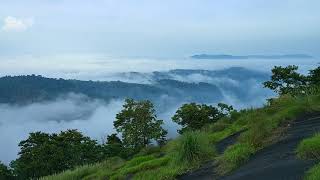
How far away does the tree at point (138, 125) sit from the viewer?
36.3 m

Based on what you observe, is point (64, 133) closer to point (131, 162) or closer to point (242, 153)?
point (131, 162)

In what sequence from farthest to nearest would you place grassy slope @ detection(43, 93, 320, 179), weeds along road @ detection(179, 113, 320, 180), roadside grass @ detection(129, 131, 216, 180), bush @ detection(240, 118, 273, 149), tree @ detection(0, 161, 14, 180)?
tree @ detection(0, 161, 14, 180) → roadside grass @ detection(129, 131, 216, 180) → bush @ detection(240, 118, 273, 149) → grassy slope @ detection(43, 93, 320, 179) → weeds along road @ detection(179, 113, 320, 180)

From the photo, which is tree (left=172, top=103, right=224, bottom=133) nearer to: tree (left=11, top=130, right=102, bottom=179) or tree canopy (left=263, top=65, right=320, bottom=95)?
tree canopy (left=263, top=65, right=320, bottom=95)

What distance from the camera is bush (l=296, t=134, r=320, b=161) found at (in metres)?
10.8

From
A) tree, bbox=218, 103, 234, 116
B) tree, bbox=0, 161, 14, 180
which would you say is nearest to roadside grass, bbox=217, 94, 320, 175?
tree, bbox=218, 103, 234, 116

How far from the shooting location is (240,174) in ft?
39.5

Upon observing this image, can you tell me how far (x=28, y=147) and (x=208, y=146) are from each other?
4464cm

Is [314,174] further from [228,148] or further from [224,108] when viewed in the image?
[224,108]

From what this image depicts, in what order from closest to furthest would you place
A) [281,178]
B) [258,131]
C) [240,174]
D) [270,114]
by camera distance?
[281,178]
[240,174]
[258,131]
[270,114]

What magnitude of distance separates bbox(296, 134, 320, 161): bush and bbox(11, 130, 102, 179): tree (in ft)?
128

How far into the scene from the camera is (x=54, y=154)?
52438mm

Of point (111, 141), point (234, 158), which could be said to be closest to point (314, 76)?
point (111, 141)

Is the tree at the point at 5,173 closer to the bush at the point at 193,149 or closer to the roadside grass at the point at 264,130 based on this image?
the roadside grass at the point at 264,130

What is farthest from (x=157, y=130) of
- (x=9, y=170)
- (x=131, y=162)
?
(x=9, y=170)
